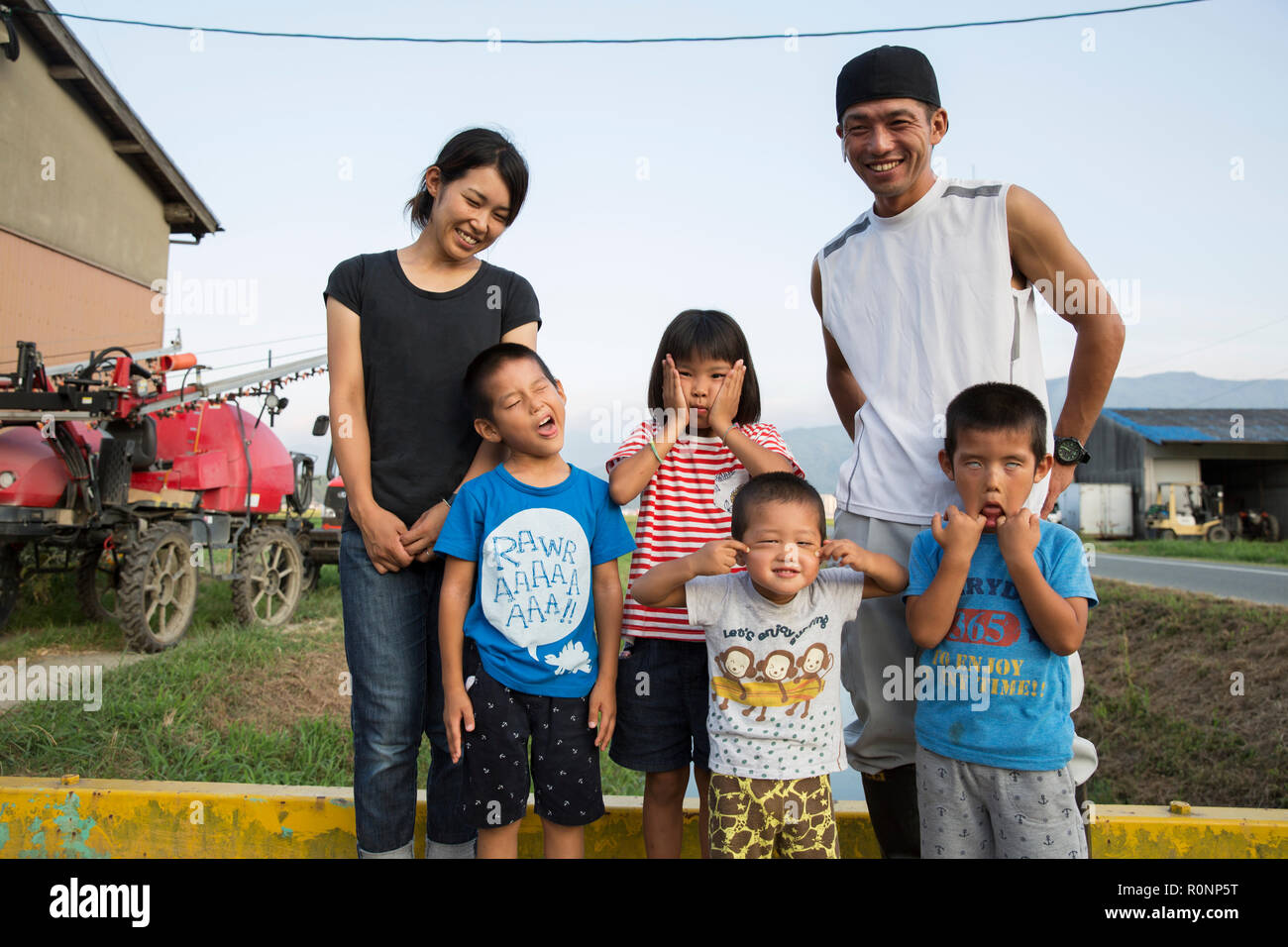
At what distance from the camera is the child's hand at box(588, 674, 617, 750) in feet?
7.02

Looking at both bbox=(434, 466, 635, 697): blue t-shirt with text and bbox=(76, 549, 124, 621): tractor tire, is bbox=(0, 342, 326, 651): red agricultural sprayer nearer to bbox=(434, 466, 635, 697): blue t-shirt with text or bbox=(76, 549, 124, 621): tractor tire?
bbox=(76, 549, 124, 621): tractor tire

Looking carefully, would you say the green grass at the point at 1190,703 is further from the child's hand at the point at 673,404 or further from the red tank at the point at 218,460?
the red tank at the point at 218,460

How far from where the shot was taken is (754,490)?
212cm

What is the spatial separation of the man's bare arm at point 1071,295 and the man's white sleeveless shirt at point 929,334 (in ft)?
0.16

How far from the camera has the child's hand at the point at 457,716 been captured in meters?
2.09

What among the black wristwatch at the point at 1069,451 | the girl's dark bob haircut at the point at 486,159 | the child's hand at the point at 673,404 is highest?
the girl's dark bob haircut at the point at 486,159

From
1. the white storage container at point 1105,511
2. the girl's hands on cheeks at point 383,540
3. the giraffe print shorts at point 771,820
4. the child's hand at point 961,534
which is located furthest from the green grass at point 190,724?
the white storage container at point 1105,511

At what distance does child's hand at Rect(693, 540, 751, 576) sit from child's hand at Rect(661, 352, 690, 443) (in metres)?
0.36

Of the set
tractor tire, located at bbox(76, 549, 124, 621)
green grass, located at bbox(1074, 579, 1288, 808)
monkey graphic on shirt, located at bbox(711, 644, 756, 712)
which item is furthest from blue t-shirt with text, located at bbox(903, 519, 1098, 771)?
tractor tire, located at bbox(76, 549, 124, 621)

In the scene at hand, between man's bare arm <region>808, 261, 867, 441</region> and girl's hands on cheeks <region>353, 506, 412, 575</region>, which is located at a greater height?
man's bare arm <region>808, 261, 867, 441</region>

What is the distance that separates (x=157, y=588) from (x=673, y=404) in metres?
5.99

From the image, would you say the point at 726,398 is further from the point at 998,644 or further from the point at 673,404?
the point at 998,644
